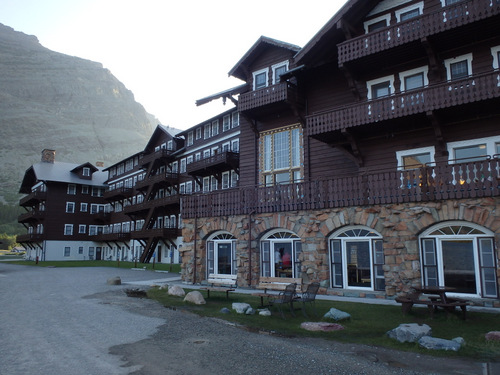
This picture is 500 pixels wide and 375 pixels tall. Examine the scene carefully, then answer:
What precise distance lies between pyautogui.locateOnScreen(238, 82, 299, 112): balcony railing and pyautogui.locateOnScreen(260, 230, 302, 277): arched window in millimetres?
6588

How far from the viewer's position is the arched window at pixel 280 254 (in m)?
17.4

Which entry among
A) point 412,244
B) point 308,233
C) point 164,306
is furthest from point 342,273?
point 164,306

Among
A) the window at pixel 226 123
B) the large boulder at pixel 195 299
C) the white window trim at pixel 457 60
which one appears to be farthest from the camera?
the window at pixel 226 123

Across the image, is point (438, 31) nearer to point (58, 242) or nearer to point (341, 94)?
point (341, 94)

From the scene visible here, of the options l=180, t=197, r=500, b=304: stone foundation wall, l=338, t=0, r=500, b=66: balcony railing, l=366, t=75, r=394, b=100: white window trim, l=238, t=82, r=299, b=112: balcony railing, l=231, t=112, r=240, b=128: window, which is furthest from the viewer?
l=231, t=112, r=240, b=128: window

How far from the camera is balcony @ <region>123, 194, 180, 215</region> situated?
135 ft

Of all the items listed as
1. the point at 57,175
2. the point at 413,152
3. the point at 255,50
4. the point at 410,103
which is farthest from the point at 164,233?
the point at 410,103

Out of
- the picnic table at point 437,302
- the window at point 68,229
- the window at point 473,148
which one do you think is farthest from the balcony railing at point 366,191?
the window at point 68,229

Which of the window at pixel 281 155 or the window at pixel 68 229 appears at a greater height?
the window at pixel 281 155

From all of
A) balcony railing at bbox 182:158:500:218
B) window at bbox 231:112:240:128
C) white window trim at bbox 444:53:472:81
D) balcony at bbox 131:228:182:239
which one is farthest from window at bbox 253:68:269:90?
balcony at bbox 131:228:182:239

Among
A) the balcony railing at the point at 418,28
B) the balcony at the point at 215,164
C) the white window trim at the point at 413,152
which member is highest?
the balcony railing at the point at 418,28

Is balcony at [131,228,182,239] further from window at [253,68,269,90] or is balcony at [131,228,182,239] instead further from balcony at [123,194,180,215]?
window at [253,68,269,90]

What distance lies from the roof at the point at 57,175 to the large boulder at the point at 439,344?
59.0 m

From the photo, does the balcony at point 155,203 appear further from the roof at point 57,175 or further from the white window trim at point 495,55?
the white window trim at point 495,55
